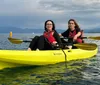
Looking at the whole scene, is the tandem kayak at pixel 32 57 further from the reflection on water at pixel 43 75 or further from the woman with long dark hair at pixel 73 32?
the woman with long dark hair at pixel 73 32

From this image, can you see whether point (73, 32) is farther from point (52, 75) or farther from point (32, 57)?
point (52, 75)

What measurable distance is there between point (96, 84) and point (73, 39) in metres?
7.28

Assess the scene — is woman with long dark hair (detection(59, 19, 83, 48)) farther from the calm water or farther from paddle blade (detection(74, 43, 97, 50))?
the calm water

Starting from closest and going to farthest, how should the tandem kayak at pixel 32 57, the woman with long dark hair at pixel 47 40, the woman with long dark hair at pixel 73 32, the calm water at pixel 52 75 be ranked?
the calm water at pixel 52 75 < the tandem kayak at pixel 32 57 < the woman with long dark hair at pixel 47 40 < the woman with long dark hair at pixel 73 32

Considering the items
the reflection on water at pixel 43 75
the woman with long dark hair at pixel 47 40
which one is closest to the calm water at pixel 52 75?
the reflection on water at pixel 43 75

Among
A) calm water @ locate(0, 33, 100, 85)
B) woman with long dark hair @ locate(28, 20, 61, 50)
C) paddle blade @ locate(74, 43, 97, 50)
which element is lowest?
calm water @ locate(0, 33, 100, 85)

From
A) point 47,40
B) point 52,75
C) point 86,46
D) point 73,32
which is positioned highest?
point 73,32

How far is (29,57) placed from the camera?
466 inches

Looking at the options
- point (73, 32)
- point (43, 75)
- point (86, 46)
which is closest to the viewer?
point (43, 75)

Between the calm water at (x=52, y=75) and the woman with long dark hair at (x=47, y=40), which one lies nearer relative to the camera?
the calm water at (x=52, y=75)

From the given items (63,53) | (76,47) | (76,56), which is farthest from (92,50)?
(63,53)

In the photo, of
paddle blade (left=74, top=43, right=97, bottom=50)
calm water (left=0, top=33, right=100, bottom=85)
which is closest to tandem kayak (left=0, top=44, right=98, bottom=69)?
calm water (left=0, top=33, right=100, bottom=85)

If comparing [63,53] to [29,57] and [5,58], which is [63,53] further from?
[5,58]

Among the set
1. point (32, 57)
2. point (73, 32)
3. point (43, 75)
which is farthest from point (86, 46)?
point (43, 75)
